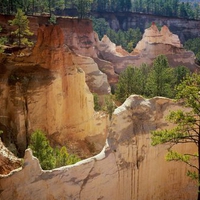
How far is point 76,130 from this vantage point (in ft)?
90.6

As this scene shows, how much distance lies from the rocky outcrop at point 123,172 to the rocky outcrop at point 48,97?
10281 mm

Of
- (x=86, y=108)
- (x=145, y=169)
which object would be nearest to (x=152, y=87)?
(x=86, y=108)

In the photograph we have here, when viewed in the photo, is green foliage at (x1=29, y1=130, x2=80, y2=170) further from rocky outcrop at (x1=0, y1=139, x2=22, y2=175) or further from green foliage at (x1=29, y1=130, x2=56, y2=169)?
rocky outcrop at (x1=0, y1=139, x2=22, y2=175)

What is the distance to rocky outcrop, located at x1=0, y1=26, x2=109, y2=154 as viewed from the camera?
24.0 m

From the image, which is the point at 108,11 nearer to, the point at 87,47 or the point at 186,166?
the point at 87,47

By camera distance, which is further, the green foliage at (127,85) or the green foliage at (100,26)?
the green foliage at (100,26)

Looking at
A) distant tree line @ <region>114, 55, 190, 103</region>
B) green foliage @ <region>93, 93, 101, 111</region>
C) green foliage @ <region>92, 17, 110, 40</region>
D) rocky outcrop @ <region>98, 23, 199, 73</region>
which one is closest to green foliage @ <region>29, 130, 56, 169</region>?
distant tree line @ <region>114, 55, 190, 103</region>

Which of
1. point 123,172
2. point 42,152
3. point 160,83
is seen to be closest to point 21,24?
point 160,83

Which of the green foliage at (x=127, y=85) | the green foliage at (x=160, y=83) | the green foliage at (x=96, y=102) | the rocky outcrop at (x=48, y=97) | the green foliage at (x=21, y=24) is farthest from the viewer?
the green foliage at (x=21, y=24)

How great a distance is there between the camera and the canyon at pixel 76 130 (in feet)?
46.2

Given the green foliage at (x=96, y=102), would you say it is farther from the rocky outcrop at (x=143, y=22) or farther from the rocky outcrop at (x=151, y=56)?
the rocky outcrop at (x=143, y=22)

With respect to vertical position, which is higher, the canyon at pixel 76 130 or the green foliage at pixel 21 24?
the green foliage at pixel 21 24

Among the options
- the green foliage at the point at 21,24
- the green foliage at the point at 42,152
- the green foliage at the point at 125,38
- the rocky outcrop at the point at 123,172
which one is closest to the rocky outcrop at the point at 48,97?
the green foliage at the point at 42,152

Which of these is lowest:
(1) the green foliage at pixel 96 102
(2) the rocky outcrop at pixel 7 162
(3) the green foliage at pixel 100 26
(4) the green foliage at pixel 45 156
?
(1) the green foliage at pixel 96 102
